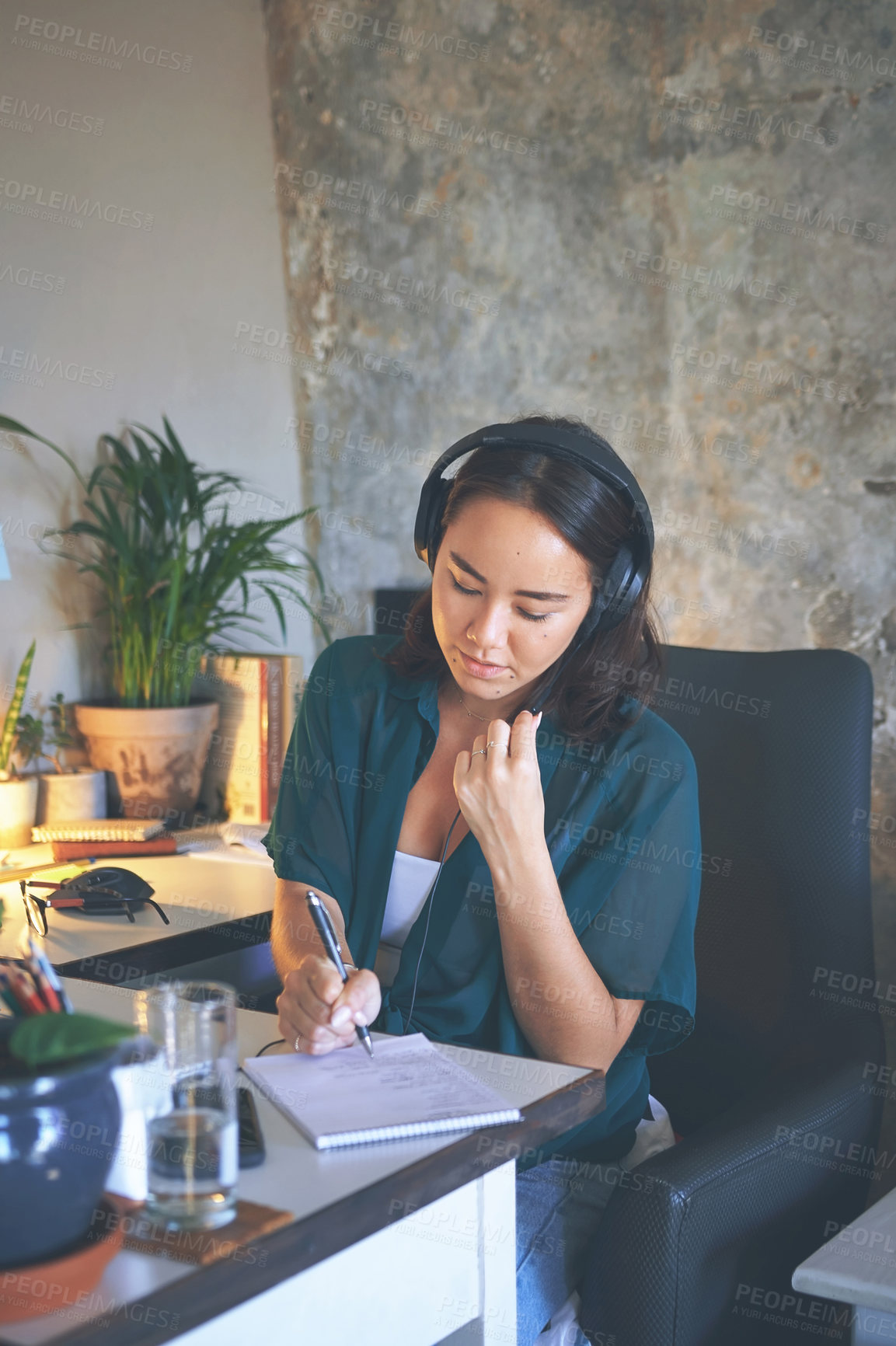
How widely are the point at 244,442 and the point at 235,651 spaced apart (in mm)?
527

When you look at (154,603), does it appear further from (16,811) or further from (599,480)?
(599,480)

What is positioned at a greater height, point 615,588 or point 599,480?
point 599,480

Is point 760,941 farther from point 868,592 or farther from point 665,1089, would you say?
point 868,592

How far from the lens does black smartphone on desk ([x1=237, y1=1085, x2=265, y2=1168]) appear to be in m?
0.85

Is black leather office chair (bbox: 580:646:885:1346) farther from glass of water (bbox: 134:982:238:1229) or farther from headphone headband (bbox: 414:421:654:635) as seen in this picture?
glass of water (bbox: 134:982:238:1229)

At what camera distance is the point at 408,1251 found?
0.85 m

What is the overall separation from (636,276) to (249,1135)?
1.95 m

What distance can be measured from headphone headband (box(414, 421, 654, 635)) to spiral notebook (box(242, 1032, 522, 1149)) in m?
0.61

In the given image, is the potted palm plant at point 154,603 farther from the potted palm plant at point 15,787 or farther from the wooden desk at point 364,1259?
the wooden desk at point 364,1259

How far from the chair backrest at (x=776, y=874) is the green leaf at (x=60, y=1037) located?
1.08 metres

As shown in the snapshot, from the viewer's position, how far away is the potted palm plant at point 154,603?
2176 millimetres

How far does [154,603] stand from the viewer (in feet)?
7.27

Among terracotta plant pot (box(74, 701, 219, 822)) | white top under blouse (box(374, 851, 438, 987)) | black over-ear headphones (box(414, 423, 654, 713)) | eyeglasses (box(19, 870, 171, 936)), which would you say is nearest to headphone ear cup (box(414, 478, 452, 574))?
black over-ear headphones (box(414, 423, 654, 713))

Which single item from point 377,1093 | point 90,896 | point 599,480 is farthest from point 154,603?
point 377,1093
